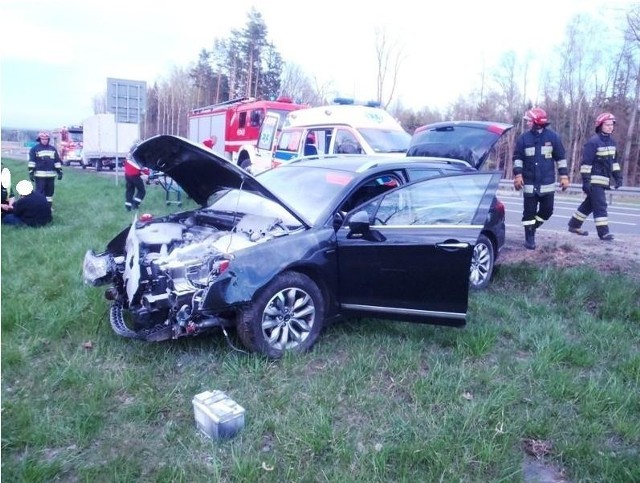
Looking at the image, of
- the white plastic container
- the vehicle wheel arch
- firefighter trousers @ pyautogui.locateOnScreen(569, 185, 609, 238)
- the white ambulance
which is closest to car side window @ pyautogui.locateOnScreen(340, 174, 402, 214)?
the vehicle wheel arch

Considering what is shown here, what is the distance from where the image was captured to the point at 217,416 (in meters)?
2.85

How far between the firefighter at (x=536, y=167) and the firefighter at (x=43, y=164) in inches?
343

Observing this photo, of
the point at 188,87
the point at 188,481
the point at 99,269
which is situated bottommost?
the point at 188,481

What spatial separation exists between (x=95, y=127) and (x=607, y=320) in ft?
98.6

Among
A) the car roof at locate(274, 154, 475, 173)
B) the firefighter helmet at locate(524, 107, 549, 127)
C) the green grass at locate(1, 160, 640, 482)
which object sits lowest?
the green grass at locate(1, 160, 640, 482)

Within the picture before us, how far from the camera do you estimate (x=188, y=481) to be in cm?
255

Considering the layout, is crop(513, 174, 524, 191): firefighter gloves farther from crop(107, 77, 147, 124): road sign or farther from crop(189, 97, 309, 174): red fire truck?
crop(107, 77, 147, 124): road sign

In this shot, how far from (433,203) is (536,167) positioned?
10.2 feet

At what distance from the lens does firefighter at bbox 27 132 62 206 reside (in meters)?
10.4

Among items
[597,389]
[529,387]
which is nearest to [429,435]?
[529,387]

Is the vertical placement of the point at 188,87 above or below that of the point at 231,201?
above

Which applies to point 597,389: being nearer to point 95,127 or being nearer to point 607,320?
point 607,320

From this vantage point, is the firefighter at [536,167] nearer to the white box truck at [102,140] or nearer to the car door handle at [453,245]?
the car door handle at [453,245]

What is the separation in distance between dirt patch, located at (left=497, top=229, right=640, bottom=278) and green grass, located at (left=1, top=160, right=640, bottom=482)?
969 mm
